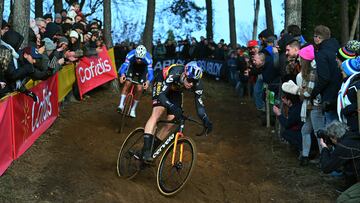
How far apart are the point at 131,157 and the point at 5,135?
2038 millimetres

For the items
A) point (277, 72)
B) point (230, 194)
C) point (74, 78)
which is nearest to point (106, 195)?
point (230, 194)

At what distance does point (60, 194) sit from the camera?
725cm

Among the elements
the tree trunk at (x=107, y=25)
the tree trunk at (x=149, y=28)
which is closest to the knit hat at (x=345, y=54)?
the tree trunk at (x=107, y=25)

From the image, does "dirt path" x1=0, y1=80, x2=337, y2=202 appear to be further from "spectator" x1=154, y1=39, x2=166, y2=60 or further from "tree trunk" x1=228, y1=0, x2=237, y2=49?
"tree trunk" x1=228, y1=0, x2=237, y2=49

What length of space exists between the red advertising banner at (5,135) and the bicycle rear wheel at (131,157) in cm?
179

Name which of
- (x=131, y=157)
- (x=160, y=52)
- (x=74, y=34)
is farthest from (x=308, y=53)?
(x=160, y=52)

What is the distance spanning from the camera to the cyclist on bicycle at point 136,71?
11461 mm

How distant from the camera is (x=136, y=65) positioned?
1198cm

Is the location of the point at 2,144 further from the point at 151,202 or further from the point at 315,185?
the point at 315,185

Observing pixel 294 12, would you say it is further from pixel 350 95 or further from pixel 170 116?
pixel 350 95

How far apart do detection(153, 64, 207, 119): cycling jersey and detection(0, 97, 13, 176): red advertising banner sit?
87.8 inches

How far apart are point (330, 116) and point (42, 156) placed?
15.7ft

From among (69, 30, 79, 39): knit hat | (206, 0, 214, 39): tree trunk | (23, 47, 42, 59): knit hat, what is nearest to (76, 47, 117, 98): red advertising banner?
(69, 30, 79, 39): knit hat

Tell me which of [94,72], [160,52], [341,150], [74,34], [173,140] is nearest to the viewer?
[341,150]
